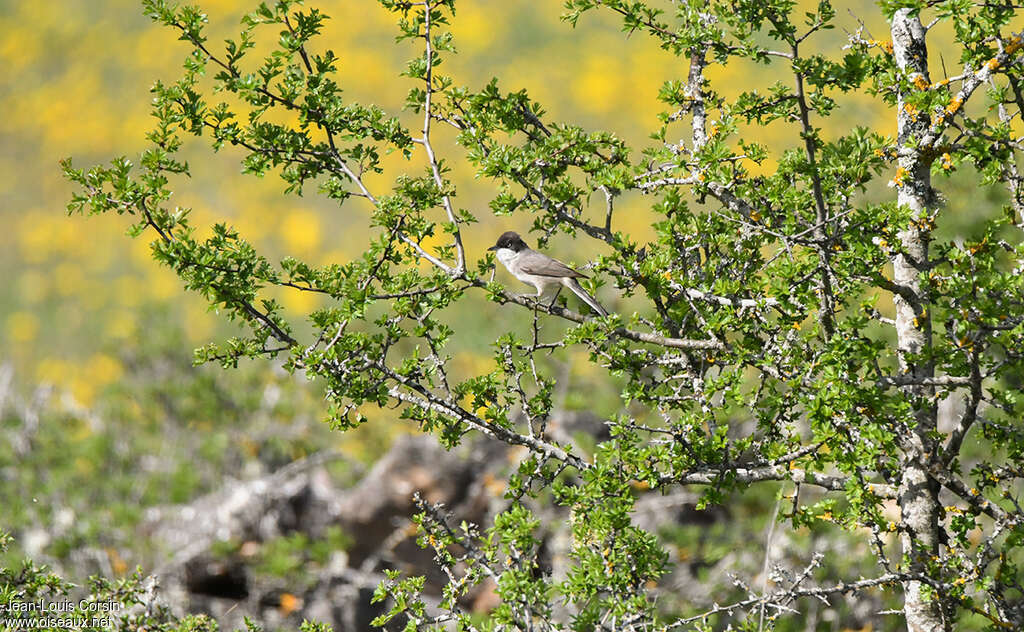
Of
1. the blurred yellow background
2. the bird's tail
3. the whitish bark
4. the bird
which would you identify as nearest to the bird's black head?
the bird

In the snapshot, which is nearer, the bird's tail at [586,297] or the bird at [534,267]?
the bird's tail at [586,297]

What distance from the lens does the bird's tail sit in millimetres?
4883

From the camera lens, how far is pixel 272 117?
78.2 ft

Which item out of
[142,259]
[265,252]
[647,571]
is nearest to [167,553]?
[647,571]

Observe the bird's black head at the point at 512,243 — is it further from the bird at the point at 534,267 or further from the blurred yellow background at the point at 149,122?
the blurred yellow background at the point at 149,122

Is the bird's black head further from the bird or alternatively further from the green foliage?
the green foliage

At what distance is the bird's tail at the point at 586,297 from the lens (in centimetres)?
488

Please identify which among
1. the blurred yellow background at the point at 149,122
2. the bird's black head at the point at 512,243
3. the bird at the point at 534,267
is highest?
the blurred yellow background at the point at 149,122

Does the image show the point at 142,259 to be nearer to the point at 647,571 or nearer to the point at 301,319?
the point at 301,319

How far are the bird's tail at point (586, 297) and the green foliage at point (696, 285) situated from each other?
35cm

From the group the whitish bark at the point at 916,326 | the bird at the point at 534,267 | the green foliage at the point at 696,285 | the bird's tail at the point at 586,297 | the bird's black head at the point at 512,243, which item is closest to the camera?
the green foliage at the point at 696,285

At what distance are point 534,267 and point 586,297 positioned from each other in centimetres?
165

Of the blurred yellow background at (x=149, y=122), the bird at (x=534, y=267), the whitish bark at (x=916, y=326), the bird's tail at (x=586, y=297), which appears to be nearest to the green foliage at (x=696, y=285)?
the whitish bark at (x=916, y=326)

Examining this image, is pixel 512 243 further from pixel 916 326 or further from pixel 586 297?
pixel 916 326
